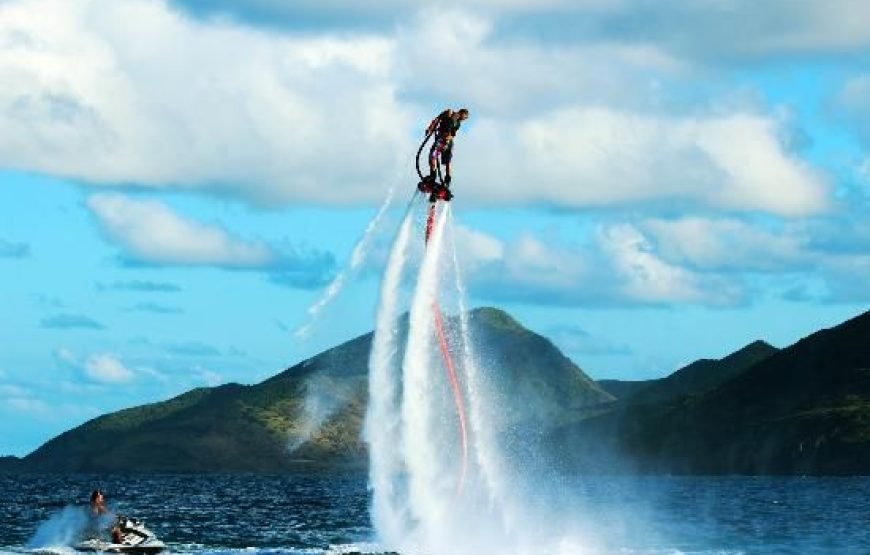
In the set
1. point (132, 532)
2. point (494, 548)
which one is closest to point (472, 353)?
point (494, 548)

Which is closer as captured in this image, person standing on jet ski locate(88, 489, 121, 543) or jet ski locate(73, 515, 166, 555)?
jet ski locate(73, 515, 166, 555)

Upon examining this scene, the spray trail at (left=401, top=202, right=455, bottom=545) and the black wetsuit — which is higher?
the black wetsuit

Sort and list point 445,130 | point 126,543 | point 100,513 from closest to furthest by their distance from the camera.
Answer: point 445,130 < point 126,543 < point 100,513

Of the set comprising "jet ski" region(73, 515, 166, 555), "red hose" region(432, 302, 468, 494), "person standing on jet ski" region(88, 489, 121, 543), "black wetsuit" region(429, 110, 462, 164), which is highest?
"black wetsuit" region(429, 110, 462, 164)

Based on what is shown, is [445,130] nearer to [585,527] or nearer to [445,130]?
[445,130]

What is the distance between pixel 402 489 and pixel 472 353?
9.37 m

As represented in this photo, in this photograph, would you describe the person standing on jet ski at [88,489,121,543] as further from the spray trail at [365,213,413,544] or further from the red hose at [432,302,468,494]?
the red hose at [432,302,468,494]

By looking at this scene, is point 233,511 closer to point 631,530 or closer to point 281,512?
point 281,512

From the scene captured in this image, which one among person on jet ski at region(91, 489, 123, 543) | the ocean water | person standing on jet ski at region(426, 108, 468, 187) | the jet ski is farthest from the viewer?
the ocean water

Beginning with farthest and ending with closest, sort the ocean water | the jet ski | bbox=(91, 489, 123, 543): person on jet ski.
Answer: the ocean water, bbox=(91, 489, 123, 543): person on jet ski, the jet ski

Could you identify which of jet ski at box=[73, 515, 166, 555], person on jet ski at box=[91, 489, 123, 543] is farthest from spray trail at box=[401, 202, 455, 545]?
person on jet ski at box=[91, 489, 123, 543]

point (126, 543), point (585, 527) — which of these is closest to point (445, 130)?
point (126, 543)

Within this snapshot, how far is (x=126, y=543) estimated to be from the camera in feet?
307

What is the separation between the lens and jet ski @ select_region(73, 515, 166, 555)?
93.2 m
